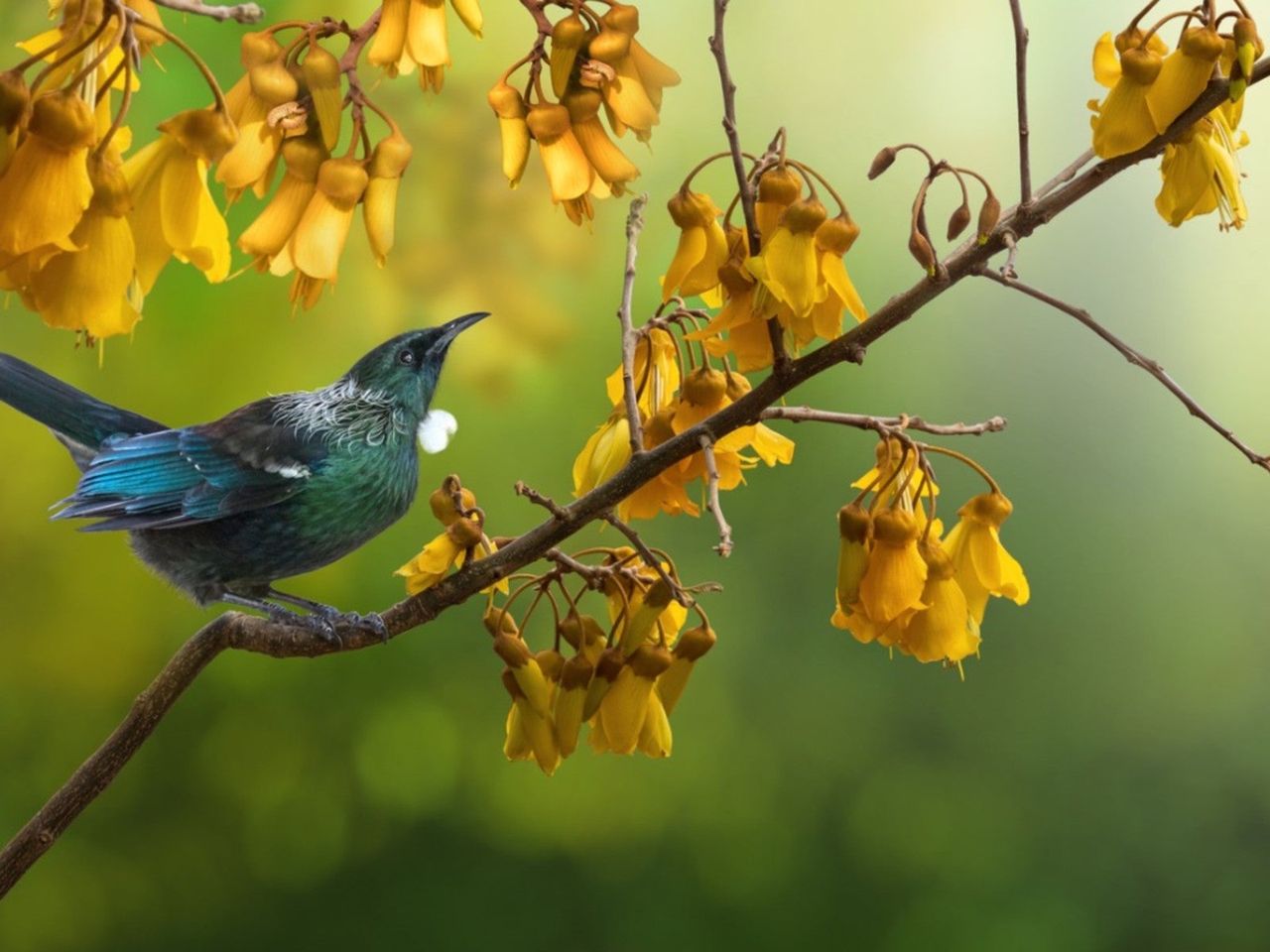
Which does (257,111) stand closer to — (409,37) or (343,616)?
(409,37)

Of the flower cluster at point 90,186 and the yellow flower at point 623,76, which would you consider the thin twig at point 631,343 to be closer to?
the yellow flower at point 623,76

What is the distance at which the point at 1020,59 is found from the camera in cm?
68

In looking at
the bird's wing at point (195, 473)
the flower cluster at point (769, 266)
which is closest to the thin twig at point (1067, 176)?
the flower cluster at point (769, 266)

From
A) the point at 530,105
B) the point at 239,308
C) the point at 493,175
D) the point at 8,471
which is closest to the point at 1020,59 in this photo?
the point at 530,105

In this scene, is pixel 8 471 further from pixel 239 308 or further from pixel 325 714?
pixel 325 714

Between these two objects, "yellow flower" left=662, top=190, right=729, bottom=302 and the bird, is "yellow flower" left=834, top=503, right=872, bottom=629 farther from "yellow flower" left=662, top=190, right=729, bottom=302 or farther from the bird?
the bird

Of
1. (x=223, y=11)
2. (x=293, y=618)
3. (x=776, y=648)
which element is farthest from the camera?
(x=776, y=648)

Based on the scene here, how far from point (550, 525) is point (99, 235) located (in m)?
0.32

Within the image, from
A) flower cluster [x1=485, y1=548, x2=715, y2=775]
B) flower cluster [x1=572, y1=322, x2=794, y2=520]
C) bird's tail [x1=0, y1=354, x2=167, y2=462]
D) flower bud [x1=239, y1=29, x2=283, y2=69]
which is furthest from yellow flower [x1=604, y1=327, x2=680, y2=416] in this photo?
bird's tail [x1=0, y1=354, x2=167, y2=462]

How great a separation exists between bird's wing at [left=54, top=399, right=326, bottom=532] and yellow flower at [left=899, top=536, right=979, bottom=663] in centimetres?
46

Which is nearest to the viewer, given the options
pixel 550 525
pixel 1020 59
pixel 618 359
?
pixel 1020 59

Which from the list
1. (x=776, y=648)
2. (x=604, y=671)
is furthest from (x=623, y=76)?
(x=776, y=648)

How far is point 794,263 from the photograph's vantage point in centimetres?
72

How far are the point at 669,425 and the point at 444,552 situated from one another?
0.52 ft
